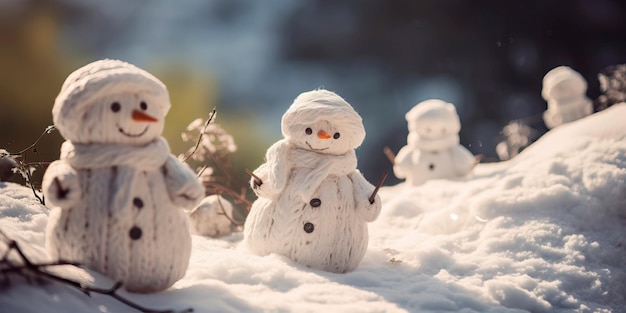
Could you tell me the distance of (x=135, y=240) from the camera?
1666mm

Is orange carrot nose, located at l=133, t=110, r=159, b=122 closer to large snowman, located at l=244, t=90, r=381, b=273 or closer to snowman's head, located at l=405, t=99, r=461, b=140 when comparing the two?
large snowman, located at l=244, t=90, r=381, b=273

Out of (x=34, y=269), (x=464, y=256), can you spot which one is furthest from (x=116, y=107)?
(x=464, y=256)

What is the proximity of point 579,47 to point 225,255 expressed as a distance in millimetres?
5304

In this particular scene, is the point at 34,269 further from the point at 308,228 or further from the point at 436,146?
the point at 436,146

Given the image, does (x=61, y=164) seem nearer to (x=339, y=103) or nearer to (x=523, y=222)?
(x=339, y=103)

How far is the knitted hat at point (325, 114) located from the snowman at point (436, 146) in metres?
1.72

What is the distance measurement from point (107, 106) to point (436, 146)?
112 inches

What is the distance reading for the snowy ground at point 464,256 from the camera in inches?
68.7

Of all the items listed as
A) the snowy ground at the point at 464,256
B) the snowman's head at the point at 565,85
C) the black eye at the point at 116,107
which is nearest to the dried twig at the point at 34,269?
the snowy ground at the point at 464,256

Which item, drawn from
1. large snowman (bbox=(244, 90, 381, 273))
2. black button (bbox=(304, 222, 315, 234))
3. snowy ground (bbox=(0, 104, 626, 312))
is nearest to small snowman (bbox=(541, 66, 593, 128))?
snowy ground (bbox=(0, 104, 626, 312))

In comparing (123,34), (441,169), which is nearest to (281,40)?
(123,34)

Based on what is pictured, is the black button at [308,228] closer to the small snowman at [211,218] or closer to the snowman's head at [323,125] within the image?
the snowman's head at [323,125]

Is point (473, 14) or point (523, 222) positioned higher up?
point (473, 14)

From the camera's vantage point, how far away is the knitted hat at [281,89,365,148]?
2.28 metres
